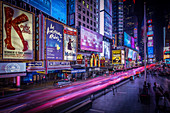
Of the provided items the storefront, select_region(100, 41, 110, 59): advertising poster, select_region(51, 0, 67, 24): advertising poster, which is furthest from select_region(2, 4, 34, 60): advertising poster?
select_region(100, 41, 110, 59): advertising poster

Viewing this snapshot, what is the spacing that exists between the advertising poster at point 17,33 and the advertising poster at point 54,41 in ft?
16.1

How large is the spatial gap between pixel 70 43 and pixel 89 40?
13.9 meters

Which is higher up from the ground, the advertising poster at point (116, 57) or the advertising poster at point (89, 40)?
the advertising poster at point (89, 40)

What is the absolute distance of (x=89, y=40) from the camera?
5175cm

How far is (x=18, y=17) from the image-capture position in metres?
25.9

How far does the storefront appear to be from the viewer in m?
23.3

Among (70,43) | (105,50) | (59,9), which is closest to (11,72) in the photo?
(70,43)

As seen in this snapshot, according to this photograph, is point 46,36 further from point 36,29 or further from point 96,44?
point 96,44

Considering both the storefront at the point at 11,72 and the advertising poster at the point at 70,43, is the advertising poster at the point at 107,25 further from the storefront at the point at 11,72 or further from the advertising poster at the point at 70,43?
the storefront at the point at 11,72

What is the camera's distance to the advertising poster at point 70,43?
3841 cm

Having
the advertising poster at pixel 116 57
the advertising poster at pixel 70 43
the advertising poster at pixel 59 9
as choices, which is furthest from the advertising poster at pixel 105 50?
the advertising poster at pixel 59 9

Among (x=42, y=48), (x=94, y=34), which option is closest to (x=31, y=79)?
(x=42, y=48)

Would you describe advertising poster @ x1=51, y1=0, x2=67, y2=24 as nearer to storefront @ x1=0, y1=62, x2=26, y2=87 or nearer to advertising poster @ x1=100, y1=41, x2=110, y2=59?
A: storefront @ x1=0, y1=62, x2=26, y2=87

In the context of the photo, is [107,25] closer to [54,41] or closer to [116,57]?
[116,57]
